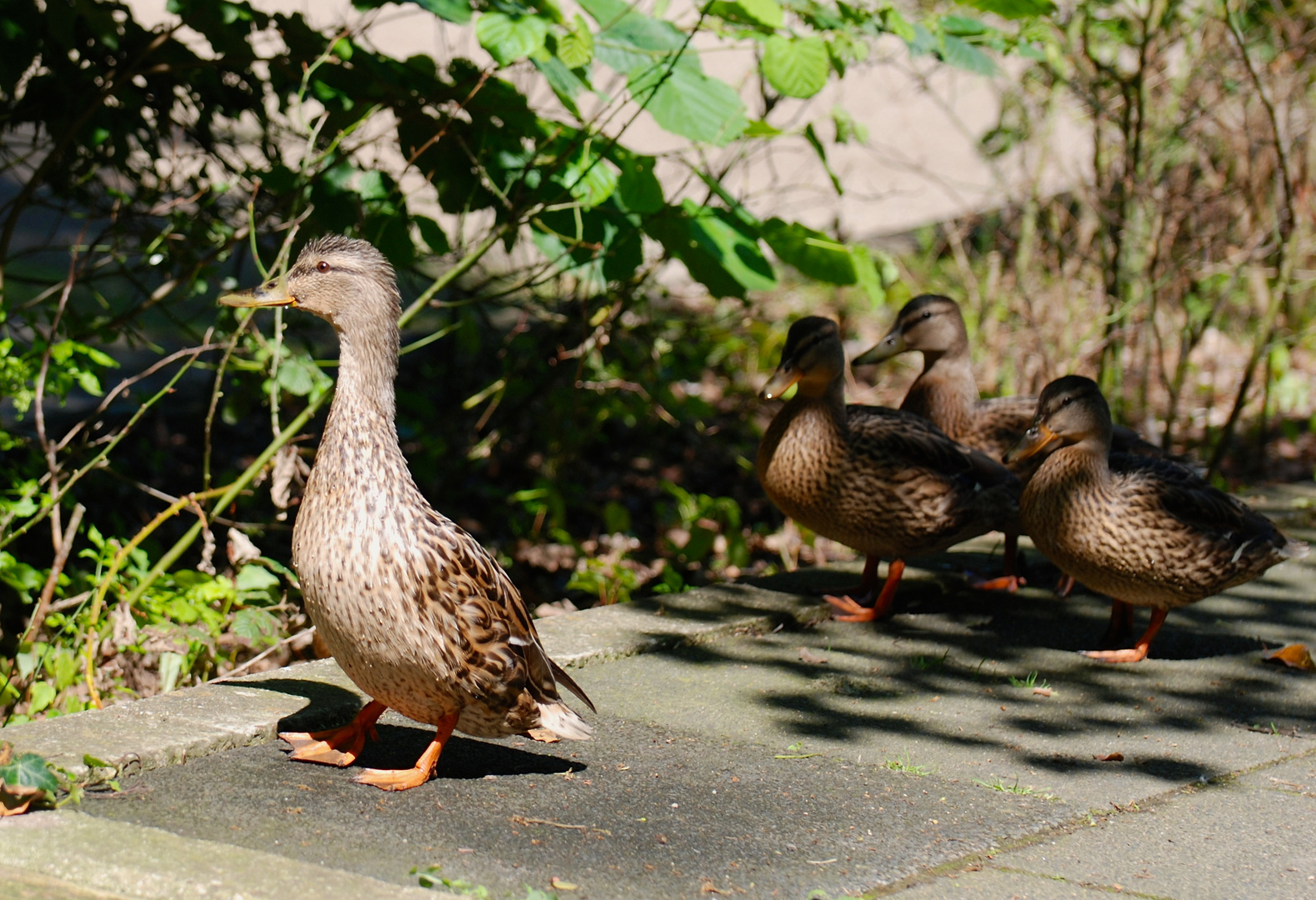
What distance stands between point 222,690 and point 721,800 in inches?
61.0

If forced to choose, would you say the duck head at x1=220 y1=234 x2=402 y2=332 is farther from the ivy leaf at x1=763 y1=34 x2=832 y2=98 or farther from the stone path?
the ivy leaf at x1=763 y1=34 x2=832 y2=98

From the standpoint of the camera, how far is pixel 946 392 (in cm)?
674

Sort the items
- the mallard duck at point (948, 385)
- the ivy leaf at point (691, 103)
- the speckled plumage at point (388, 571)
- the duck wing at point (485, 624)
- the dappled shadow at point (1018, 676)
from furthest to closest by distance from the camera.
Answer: the mallard duck at point (948, 385)
the ivy leaf at point (691, 103)
the dappled shadow at point (1018, 676)
the duck wing at point (485, 624)
the speckled plumage at point (388, 571)

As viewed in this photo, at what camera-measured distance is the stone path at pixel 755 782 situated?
→ 3.01m

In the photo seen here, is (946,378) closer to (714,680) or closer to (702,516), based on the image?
(702,516)

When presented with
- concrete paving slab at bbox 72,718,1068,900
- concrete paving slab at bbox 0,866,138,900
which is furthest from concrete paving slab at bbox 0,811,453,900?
concrete paving slab at bbox 72,718,1068,900

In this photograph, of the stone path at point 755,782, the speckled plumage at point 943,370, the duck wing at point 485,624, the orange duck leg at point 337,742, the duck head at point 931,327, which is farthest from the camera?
the duck head at point 931,327

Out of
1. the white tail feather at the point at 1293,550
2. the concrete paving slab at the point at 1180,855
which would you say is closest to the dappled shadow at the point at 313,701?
the concrete paving slab at the point at 1180,855

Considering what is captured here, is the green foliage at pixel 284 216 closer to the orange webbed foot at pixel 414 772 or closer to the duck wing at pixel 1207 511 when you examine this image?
the orange webbed foot at pixel 414 772

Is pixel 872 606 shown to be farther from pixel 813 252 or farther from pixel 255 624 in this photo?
pixel 255 624

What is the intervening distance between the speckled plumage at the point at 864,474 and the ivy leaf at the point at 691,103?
112cm

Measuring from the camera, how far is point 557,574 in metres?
7.20

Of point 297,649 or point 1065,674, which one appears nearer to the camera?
point 1065,674

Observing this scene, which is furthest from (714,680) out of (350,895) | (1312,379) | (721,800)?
(1312,379)
